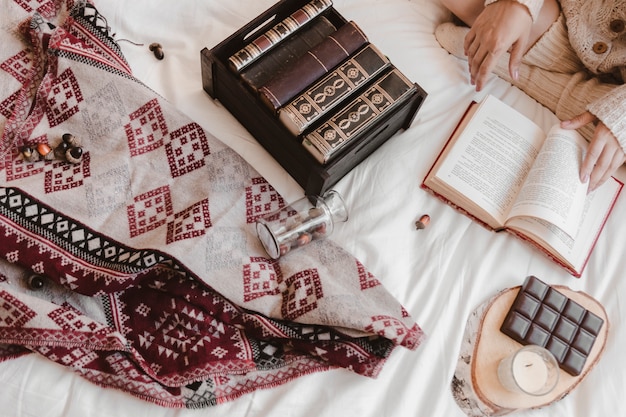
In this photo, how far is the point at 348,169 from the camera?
100cm

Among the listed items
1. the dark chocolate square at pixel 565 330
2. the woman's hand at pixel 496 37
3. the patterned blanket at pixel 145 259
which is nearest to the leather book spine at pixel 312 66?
the patterned blanket at pixel 145 259

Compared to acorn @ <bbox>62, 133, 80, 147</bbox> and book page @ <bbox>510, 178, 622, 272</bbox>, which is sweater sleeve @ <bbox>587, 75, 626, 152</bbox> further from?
acorn @ <bbox>62, 133, 80, 147</bbox>

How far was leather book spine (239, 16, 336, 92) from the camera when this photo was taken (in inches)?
36.5

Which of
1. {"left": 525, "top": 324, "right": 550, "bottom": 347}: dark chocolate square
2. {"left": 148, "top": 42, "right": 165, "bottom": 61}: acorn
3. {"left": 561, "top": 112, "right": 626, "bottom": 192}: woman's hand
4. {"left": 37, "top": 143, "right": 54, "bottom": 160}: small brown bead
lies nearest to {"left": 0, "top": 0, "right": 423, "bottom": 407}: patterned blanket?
{"left": 37, "top": 143, "right": 54, "bottom": 160}: small brown bead

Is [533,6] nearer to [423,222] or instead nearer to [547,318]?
[423,222]

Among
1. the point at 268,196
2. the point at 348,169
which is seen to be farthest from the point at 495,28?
the point at 268,196

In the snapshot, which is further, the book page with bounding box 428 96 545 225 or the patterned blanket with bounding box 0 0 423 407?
the book page with bounding box 428 96 545 225

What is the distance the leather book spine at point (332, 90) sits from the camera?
90 cm

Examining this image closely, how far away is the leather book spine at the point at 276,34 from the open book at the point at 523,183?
365mm

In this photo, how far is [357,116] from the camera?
92 cm

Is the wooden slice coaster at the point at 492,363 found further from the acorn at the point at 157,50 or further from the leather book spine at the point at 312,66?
the acorn at the point at 157,50

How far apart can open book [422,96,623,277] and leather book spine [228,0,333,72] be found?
0.37 m

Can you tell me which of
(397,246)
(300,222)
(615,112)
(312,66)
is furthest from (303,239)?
(615,112)

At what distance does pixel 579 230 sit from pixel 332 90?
0.54 meters
